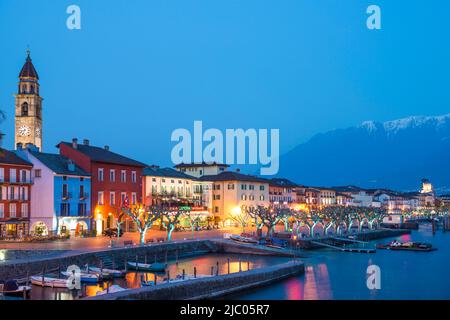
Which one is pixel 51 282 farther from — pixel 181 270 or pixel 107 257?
pixel 181 270

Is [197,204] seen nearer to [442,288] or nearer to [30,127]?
[30,127]

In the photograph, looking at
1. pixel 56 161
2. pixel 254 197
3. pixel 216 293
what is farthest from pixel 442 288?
pixel 254 197

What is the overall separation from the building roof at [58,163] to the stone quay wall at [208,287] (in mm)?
30597

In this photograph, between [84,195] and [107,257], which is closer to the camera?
[107,257]

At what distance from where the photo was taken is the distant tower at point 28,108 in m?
131

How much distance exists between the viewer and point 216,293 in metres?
41.4

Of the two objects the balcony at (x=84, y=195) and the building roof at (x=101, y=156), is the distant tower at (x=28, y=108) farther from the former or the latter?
the balcony at (x=84, y=195)

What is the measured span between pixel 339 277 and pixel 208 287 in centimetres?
1887

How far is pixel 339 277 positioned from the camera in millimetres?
55344

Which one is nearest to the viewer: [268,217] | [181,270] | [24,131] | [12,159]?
[181,270]

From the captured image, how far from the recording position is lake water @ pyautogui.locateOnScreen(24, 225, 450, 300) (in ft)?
148

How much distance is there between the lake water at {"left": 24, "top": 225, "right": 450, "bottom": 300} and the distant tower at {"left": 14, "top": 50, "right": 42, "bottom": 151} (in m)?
74.9

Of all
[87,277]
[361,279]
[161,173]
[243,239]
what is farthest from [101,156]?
[361,279]

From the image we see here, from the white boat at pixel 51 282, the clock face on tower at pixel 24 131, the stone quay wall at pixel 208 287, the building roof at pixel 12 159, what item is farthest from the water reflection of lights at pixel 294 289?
the clock face on tower at pixel 24 131
